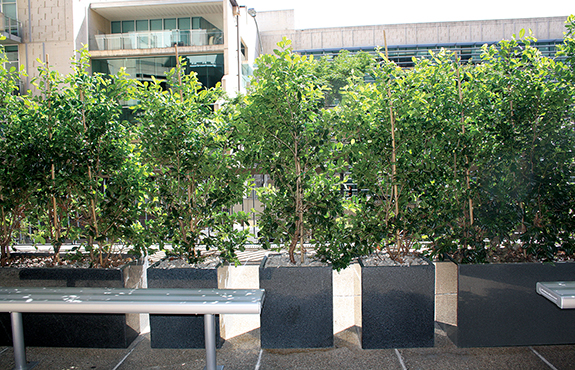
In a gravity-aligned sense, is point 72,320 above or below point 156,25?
below

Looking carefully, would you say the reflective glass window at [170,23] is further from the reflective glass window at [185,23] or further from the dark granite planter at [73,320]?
the dark granite planter at [73,320]

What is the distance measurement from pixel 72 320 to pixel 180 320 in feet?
2.98

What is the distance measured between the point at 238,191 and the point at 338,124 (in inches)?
39.0

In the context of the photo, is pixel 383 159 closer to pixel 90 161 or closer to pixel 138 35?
pixel 90 161

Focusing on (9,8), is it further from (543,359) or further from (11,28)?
(543,359)

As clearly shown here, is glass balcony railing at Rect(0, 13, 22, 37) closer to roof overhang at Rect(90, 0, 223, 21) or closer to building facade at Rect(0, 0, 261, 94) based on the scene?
building facade at Rect(0, 0, 261, 94)

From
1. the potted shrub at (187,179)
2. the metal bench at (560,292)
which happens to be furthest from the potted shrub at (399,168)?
the potted shrub at (187,179)

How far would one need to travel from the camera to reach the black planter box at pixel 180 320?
3.22 metres

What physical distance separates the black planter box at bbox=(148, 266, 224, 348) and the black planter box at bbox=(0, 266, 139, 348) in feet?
0.91

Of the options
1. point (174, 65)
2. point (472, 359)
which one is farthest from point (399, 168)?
point (174, 65)

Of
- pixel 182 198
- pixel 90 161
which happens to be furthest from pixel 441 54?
pixel 90 161

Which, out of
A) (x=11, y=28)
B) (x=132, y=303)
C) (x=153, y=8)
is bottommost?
(x=132, y=303)

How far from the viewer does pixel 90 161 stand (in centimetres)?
337

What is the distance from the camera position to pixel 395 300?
10.4 ft
